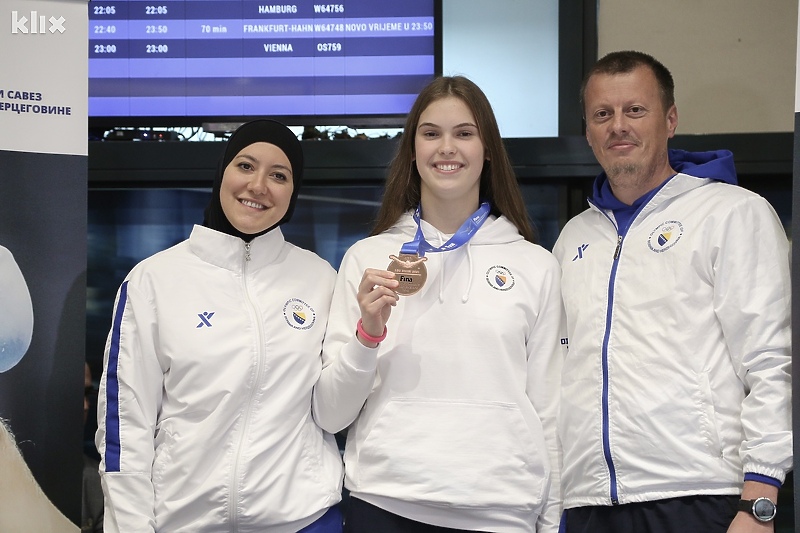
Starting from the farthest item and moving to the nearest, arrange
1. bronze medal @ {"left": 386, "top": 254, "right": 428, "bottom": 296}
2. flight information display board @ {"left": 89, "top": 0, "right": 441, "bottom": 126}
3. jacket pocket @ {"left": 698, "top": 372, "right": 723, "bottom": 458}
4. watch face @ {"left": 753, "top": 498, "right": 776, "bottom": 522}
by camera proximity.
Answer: flight information display board @ {"left": 89, "top": 0, "right": 441, "bottom": 126} → bronze medal @ {"left": 386, "top": 254, "right": 428, "bottom": 296} → jacket pocket @ {"left": 698, "top": 372, "right": 723, "bottom": 458} → watch face @ {"left": 753, "top": 498, "right": 776, "bottom": 522}

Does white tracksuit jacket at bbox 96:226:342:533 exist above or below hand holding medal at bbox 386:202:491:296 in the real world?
below

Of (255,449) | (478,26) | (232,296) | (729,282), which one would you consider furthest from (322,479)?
(478,26)

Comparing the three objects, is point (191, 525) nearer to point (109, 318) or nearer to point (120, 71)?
point (109, 318)

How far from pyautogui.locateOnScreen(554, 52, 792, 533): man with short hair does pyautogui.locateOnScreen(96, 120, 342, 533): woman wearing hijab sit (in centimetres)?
78

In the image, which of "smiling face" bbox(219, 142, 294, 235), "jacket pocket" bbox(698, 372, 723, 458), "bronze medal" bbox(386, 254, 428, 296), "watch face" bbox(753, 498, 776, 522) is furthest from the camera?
"smiling face" bbox(219, 142, 294, 235)

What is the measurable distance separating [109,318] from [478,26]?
211 centimetres

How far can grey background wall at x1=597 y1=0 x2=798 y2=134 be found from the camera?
3625mm

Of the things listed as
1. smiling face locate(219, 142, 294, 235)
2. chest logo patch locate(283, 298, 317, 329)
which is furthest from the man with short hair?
smiling face locate(219, 142, 294, 235)

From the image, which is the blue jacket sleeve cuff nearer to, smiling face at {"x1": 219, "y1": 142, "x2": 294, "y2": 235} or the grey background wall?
smiling face at {"x1": 219, "y1": 142, "x2": 294, "y2": 235}

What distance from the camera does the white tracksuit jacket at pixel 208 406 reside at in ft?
7.73

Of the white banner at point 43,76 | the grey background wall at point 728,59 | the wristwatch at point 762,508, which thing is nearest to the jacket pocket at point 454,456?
the wristwatch at point 762,508

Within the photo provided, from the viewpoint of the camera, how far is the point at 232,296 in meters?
2.51

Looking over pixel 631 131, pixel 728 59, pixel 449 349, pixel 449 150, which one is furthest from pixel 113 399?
pixel 728 59

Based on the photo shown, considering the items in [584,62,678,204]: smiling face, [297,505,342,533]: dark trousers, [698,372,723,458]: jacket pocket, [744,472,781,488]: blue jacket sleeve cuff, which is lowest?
[297,505,342,533]: dark trousers
